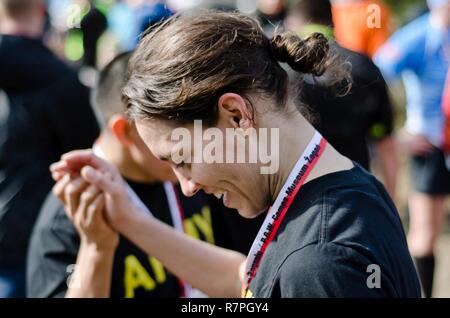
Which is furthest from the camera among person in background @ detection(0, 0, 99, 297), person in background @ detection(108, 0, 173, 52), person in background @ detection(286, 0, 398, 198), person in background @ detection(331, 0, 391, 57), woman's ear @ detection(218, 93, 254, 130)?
person in background @ detection(108, 0, 173, 52)

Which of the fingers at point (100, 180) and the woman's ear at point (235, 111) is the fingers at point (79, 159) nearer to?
the fingers at point (100, 180)

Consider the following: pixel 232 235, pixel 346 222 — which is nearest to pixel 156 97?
pixel 346 222

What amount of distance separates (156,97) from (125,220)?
0.66 meters

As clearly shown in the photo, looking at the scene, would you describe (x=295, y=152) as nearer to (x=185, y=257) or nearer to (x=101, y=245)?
(x=185, y=257)

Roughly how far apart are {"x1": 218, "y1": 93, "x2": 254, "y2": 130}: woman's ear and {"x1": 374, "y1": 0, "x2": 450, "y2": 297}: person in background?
3561 mm

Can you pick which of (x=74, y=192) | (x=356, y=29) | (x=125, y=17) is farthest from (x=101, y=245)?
(x=125, y=17)

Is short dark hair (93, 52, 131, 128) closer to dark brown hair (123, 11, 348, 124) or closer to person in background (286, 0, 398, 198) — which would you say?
person in background (286, 0, 398, 198)

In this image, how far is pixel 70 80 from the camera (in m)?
4.07

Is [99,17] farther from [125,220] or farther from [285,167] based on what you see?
[285,167]

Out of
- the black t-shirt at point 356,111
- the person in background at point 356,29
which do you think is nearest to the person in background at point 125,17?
the person in background at point 356,29

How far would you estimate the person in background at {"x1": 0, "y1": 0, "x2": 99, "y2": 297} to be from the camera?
12.8 ft

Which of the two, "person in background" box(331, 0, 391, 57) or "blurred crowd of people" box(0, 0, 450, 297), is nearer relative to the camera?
"blurred crowd of people" box(0, 0, 450, 297)

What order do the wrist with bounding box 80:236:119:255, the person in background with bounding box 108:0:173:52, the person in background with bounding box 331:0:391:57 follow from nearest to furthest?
the wrist with bounding box 80:236:119:255
the person in background with bounding box 331:0:391:57
the person in background with bounding box 108:0:173:52

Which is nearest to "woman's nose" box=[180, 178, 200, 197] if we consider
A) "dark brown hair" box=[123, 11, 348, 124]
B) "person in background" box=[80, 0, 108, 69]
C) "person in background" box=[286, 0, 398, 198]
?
"dark brown hair" box=[123, 11, 348, 124]
